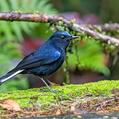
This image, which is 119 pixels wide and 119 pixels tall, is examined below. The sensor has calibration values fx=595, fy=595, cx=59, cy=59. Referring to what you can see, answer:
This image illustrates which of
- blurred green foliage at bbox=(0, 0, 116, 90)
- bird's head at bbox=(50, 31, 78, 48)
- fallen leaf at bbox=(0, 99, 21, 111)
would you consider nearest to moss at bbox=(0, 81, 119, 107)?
fallen leaf at bbox=(0, 99, 21, 111)

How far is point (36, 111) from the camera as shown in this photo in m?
4.39

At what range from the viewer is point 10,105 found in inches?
175

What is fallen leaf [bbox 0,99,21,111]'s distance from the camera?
4.40m

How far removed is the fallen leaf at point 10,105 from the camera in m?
4.40

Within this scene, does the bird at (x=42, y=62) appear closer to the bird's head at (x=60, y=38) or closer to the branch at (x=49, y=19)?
the bird's head at (x=60, y=38)

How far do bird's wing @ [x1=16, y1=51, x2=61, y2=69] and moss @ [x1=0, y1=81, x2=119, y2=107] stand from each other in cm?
26

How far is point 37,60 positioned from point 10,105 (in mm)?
892

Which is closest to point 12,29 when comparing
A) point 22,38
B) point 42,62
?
point 22,38

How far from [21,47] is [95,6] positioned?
3.47 m

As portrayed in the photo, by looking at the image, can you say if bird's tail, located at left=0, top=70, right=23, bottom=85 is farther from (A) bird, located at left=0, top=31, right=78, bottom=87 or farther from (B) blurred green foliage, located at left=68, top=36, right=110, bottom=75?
(B) blurred green foliage, located at left=68, top=36, right=110, bottom=75

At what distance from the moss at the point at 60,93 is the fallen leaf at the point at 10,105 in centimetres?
5

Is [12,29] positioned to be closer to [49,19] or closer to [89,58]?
[89,58]

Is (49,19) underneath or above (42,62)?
above

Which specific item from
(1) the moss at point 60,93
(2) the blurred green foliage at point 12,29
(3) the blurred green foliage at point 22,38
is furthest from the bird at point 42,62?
(2) the blurred green foliage at point 12,29
